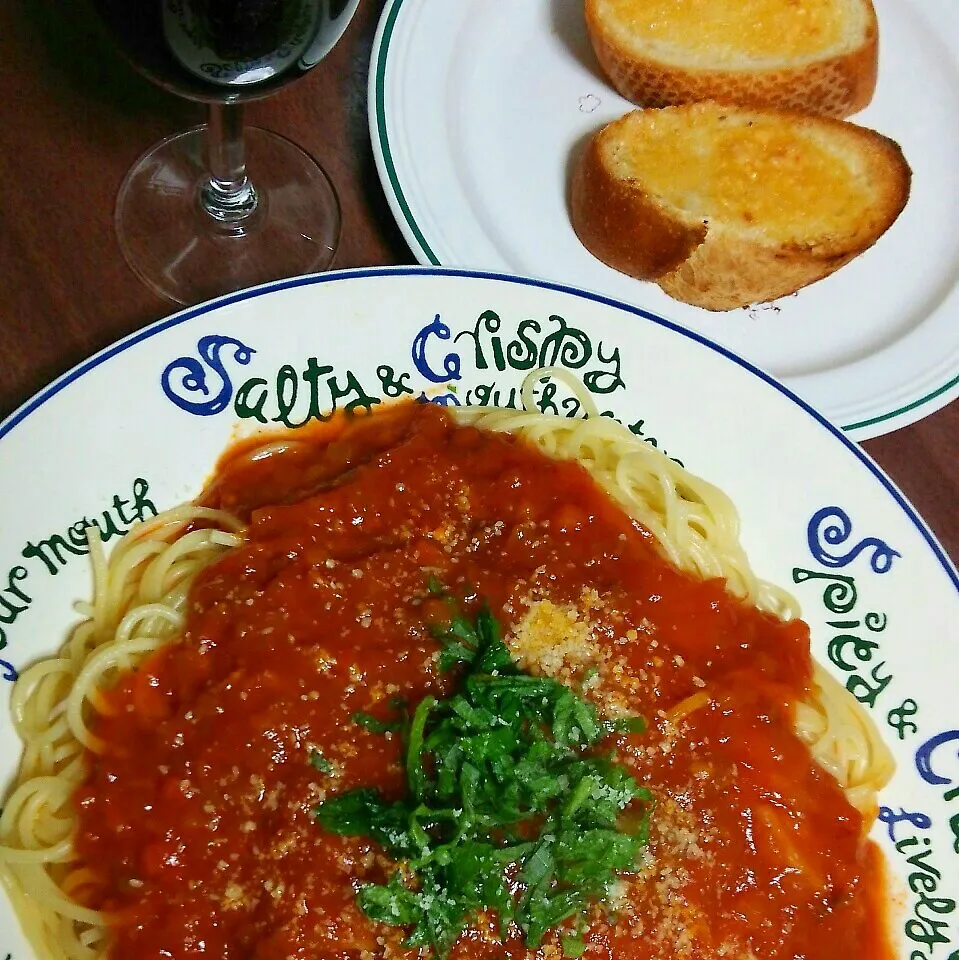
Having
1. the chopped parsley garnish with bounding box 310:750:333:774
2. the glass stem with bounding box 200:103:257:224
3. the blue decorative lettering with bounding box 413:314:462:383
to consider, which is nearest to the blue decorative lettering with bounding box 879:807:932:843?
the chopped parsley garnish with bounding box 310:750:333:774

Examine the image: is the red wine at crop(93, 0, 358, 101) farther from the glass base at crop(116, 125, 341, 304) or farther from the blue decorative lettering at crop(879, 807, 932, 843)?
the blue decorative lettering at crop(879, 807, 932, 843)

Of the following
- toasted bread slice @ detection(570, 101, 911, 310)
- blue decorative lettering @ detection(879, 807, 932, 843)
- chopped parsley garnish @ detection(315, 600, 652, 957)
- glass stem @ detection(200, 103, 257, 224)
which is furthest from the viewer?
toasted bread slice @ detection(570, 101, 911, 310)

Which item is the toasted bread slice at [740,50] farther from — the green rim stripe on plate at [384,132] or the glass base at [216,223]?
the glass base at [216,223]

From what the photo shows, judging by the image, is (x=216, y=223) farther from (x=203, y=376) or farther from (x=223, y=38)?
(x=223, y=38)

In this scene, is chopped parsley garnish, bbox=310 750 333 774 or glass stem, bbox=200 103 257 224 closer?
chopped parsley garnish, bbox=310 750 333 774

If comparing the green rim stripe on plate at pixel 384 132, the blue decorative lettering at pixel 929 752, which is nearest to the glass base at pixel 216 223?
the green rim stripe on plate at pixel 384 132

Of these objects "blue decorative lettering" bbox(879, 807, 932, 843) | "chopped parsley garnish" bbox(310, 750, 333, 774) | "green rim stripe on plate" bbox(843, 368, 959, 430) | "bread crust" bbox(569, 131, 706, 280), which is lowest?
"blue decorative lettering" bbox(879, 807, 932, 843)
